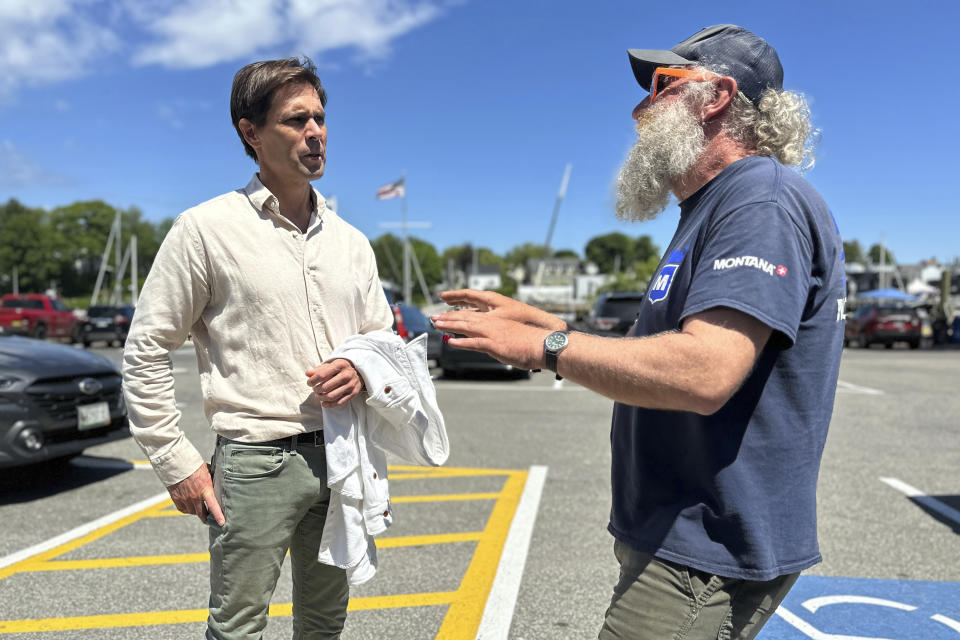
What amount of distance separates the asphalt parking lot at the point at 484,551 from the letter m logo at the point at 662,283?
212 centimetres

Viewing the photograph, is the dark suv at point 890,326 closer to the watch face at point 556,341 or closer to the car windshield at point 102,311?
the watch face at point 556,341

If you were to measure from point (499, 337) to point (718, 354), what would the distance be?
1.40 ft

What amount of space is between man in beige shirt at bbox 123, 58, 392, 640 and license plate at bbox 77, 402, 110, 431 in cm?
372

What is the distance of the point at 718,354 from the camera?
1.30 metres

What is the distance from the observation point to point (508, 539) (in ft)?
14.5

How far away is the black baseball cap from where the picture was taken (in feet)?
5.26

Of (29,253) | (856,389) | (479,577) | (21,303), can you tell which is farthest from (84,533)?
(29,253)

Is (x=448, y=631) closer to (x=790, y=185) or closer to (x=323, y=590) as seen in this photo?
(x=323, y=590)

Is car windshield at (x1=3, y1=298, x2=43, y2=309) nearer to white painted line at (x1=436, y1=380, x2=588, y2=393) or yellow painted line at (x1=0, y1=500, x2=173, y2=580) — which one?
white painted line at (x1=436, y1=380, x2=588, y2=393)

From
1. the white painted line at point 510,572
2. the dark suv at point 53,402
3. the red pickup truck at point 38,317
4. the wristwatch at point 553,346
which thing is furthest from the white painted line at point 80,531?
the red pickup truck at point 38,317

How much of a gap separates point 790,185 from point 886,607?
2894mm

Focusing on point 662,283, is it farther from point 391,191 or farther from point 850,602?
point 391,191

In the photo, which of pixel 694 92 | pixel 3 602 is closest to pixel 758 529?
pixel 694 92

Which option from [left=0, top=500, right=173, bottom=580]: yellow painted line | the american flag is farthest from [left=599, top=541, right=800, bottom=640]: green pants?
the american flag
